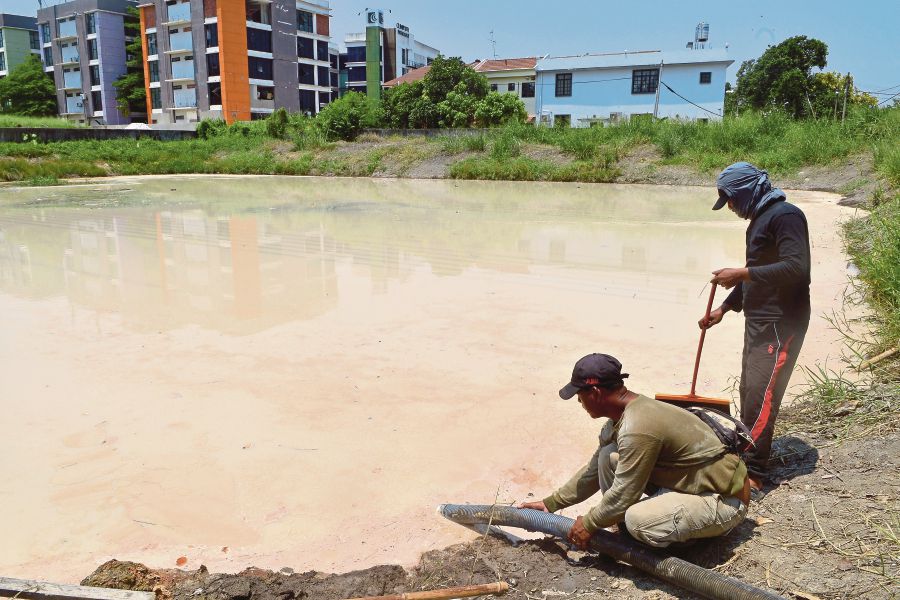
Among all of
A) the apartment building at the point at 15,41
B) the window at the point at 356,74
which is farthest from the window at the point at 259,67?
the apartment building at the point at 15,41

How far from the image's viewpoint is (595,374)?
2.28 m

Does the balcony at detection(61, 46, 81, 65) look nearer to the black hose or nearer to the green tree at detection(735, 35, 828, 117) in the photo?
the green tree at detection(735, 35, 828, 117)

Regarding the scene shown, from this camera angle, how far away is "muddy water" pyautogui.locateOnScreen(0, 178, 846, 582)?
3.09 metres

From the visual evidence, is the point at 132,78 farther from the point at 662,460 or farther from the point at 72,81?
the point at 662,460

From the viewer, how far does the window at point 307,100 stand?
46.3 m

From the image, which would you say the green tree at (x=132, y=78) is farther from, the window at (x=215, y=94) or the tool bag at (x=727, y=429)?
the tool bag at (x=727, y=429)

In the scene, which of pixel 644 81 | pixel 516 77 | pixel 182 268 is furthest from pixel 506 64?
pixel 182 268

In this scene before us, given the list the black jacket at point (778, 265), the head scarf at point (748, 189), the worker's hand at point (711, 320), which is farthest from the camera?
the worker's hand at point (711, 320)

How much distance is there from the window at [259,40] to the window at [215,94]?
314 centimetres

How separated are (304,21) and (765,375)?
158 ft

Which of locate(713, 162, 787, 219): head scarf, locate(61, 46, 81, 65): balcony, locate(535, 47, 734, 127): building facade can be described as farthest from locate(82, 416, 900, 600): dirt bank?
locate(61, 46, 81, 65): balcony

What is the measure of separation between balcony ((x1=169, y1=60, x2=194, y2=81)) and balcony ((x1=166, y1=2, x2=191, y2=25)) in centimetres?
233

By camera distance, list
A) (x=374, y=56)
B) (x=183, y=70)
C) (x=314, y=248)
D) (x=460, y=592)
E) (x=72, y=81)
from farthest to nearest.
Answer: (x=374, y=56) < (x=72, y=81) < (x=183, y=70) < (x=314, y=248) < (x=460, y=592)

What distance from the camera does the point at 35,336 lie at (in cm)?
581
